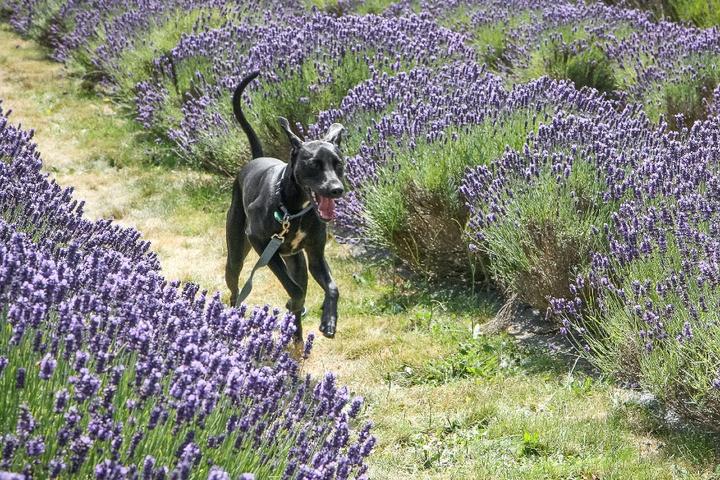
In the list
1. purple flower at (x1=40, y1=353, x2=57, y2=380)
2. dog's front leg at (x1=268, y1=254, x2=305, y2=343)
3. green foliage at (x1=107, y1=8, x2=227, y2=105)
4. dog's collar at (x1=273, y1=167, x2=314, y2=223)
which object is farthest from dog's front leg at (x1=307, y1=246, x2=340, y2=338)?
green foliage at (x1=107, y1=8, x2=227, y2=105)

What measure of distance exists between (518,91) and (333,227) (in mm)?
1711

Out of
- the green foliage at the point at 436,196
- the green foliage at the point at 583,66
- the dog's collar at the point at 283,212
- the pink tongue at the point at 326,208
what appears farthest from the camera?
the green foliage at the point at 583,66

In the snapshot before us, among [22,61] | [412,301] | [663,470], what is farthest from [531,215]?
[22,61]

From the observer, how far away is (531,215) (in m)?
4.57

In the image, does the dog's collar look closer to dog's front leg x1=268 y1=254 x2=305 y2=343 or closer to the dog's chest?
the dog's chest

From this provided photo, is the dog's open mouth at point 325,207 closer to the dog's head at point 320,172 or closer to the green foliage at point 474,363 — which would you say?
the dog's head at point 320,172

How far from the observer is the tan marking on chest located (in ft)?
13.4

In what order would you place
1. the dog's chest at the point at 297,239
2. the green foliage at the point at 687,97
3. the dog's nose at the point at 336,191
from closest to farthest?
the dog's nose at the point at 336,191
the dog's chest at the point at 297,239
the green foliage at the point at 687,97

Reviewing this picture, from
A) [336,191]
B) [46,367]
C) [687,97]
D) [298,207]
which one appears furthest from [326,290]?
[687,97]

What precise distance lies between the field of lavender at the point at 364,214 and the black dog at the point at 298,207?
486mm

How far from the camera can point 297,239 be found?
412cm

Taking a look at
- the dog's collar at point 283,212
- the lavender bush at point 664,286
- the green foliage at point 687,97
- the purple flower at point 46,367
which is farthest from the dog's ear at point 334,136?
the green foliage at point 687,97

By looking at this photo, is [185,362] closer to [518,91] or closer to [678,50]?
[518,91]

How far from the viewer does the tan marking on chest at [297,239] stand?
13.4ft
